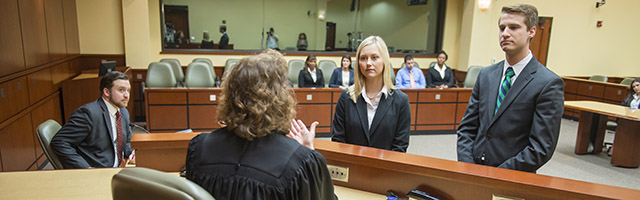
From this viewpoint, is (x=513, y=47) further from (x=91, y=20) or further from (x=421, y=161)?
(x=91, y=20)

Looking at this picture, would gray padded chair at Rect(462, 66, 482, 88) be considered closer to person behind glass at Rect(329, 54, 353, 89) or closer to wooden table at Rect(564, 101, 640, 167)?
wooden table at Rect(564, 101, 640, 167)

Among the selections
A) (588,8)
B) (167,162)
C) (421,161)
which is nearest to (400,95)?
(421,161)

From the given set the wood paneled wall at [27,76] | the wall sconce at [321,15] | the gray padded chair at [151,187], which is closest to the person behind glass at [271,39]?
the wall sconce at [321,15]

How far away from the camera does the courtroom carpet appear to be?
4.08 m

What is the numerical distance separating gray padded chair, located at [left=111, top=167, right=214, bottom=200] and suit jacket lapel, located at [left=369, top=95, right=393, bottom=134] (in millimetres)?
1208

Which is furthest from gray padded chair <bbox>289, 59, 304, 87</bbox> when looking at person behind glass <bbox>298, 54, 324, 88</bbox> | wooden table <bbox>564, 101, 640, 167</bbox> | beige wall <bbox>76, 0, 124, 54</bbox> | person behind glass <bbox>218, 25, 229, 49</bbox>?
wooden table <bbox>564, 101, 640, 167</bbox>

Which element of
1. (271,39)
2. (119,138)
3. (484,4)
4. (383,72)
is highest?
(484,4)

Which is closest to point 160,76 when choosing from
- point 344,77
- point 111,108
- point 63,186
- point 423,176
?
point 344,77

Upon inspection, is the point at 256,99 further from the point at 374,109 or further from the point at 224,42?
the point at 224,42

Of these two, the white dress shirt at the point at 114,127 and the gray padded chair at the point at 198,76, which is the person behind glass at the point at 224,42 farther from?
the white dress shirt at the point at 114,127

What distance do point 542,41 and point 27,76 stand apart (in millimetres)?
9198

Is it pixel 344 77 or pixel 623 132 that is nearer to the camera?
pixel 623 132

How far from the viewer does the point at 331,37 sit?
29.8 feet

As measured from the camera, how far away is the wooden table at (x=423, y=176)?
1325 millimetres
